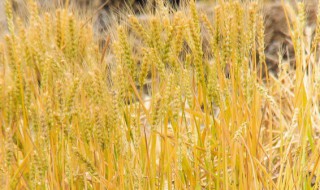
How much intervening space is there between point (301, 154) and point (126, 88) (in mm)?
540

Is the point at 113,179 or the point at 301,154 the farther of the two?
the point at 301,154

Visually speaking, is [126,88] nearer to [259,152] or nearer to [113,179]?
[113,179]

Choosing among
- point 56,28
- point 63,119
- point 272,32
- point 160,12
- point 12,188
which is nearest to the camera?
point 63,119

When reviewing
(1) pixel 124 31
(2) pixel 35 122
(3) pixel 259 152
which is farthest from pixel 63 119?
(3) pixel 259 152

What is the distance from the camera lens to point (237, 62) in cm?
188

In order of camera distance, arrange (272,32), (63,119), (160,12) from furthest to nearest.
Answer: (272,32), (160,12), (63,119)

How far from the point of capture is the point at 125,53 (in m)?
1.85

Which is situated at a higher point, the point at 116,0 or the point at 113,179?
the point at 116,0

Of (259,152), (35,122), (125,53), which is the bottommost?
(259,152)

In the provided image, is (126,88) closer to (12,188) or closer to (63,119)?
(63,119)

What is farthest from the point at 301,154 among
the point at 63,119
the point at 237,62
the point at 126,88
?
the point at 63,119

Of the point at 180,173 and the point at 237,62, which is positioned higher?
the point at 237,62

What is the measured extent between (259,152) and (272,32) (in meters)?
2.16

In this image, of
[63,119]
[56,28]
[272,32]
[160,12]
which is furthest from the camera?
[272,32]
